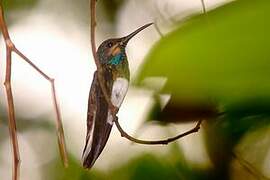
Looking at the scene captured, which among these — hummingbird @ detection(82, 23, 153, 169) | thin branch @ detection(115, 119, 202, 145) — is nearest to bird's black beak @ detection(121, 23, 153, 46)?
hummingbird @ detection(82, 23, 153, 169)

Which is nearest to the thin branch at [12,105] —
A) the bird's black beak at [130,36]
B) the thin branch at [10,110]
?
the thin branch at [10,110]

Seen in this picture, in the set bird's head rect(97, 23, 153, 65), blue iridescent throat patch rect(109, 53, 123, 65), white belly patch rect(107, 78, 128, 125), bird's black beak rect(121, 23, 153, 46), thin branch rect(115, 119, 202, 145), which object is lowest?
thin branch rect(115, 119, 202, 145)

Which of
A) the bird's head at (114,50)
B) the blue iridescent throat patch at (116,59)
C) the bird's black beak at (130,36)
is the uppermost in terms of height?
the bird's black beak at (130,36)

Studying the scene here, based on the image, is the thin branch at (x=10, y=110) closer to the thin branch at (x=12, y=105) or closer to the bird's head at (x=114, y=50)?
the thin branch at (x=12, y=105)

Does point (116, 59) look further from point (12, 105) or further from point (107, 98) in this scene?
point (12, 105)

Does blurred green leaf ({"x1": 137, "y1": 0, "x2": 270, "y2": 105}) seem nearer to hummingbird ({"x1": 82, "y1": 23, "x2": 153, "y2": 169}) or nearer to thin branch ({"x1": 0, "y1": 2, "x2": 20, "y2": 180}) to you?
hummingbird ({"x1": 82, "y1": 23, "x2": 153, "y2": 169})

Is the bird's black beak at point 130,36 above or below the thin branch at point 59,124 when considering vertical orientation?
above

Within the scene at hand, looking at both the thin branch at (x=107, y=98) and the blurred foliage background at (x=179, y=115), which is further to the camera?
the thin branch at (x=107, y=98)
